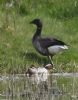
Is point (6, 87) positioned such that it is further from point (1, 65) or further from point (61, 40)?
point (61, 40)

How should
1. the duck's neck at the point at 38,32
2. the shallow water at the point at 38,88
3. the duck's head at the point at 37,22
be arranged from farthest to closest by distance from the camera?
the duck's head at the point at 37,22, the duck's neck at the point at 38,32, the shallow water at the point at 38,88

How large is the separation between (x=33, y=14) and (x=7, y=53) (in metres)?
3.11

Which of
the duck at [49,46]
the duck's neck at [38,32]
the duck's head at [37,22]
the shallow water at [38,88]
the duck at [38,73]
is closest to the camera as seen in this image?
the shallow water at [38,88]

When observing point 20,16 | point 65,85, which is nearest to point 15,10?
point 20,16

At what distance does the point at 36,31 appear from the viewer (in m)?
24.4

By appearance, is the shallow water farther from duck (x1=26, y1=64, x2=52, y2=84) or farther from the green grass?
the green grass

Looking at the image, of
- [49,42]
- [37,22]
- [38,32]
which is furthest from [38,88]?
[37,22]

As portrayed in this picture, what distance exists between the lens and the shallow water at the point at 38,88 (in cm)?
1595

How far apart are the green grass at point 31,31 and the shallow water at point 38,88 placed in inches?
49.6

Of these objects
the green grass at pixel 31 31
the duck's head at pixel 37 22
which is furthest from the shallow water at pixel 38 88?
the duck's head at pixel 37 22

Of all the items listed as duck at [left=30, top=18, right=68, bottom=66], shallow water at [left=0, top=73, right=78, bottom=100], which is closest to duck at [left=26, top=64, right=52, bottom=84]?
shallow water at [left=0, top=73, right=78, bottom=100]

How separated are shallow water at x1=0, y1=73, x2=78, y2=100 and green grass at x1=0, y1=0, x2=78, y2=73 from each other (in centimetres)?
126

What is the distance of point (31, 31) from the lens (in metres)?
25.2

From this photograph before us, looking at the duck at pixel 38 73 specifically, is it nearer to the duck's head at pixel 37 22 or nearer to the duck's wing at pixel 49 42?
the duck's wing at pixel 49 42
